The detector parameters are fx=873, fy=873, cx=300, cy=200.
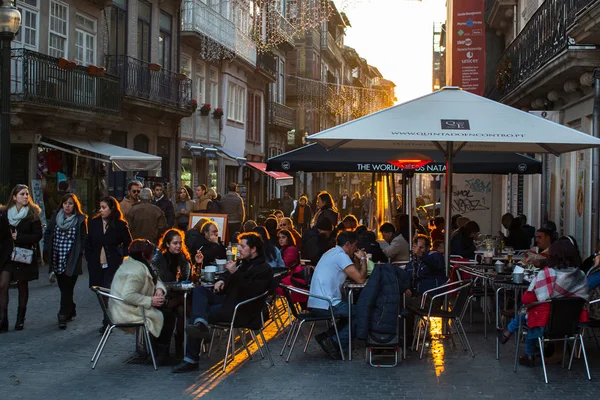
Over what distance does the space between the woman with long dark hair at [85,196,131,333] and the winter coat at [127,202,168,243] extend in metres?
2.82

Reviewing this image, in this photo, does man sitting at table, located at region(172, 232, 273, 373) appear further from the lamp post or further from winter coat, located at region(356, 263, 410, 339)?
the lamp post

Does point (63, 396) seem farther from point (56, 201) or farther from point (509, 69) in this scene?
point (509, 69)

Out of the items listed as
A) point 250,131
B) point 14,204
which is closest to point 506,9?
point 250,131

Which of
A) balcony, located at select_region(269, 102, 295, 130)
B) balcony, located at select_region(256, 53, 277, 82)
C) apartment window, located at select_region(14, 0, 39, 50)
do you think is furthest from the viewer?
balcony, located at select_region(269, 102, 295, 130)

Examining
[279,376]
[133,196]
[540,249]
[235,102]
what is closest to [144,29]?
[235,102]

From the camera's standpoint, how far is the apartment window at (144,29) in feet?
85.6

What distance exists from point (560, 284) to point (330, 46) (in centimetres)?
6097

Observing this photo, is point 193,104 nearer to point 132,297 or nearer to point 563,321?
point 132,297

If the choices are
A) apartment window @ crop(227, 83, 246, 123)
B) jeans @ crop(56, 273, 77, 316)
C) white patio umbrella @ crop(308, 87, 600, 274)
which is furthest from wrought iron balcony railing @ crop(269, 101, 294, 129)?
white patio umbrella @ crop(308, 87, 600, 274)

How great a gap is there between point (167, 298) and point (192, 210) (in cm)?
871

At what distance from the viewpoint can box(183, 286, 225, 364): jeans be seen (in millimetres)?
8297

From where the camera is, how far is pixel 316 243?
40.1ft

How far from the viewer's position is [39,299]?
13.1m

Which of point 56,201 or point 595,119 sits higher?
point 595,119
